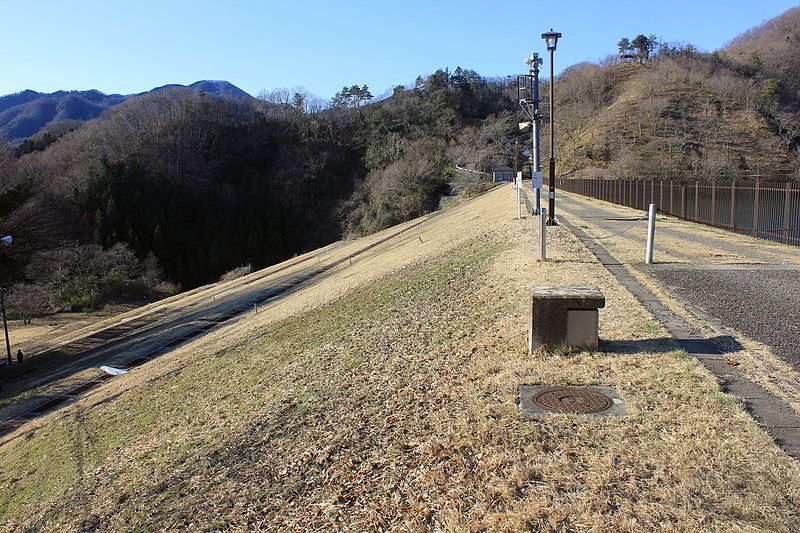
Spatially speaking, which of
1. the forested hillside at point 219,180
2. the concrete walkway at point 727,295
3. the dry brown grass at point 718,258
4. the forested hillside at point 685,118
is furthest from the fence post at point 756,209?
the forested hillside at point 219,180

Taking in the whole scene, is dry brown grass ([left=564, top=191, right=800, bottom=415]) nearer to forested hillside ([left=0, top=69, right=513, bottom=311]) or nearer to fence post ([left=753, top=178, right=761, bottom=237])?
fence post ([left=753, top=178, right=761, bottom=237])

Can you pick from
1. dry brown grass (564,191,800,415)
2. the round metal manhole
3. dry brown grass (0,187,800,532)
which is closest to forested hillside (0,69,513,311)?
dry brown grass (0,187,800,532)

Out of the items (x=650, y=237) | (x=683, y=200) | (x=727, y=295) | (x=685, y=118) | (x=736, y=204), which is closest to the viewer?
(x=727, y=295)

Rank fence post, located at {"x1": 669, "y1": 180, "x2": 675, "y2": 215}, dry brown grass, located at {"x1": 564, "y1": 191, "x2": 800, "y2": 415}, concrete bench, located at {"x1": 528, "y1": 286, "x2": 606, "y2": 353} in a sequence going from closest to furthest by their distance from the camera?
1. dry brown grass, located at {"x1": 564, "y1": 191, "x2": 800, "y2": 415}
2. concrete bench, located at {"x1": 528, "y1": 286, "x2": 606, "y2": 353}
3. fence post, located at {"x1": 669, "y1": 180, "x2": 675, "y2": 215}

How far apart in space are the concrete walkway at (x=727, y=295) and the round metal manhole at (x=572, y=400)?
3.83ft

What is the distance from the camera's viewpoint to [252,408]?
24.7 feet

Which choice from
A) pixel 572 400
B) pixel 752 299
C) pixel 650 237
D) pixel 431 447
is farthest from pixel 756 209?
pixel 431 447

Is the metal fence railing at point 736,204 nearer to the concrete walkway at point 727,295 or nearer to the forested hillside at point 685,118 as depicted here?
the concrete walkway at point 727,295

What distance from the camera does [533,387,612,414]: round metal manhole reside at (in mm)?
4828

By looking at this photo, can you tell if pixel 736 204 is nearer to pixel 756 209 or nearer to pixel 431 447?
pixel 756 209

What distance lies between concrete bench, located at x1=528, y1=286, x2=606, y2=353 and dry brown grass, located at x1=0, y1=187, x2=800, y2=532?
0.90 feet

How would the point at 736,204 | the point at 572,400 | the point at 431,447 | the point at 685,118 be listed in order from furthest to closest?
the point at 685,118 < the point at 736,204 < the point at 572,400 < the point at 431,447

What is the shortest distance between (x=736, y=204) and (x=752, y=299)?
11995 millimetres

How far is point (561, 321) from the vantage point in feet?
20.4
